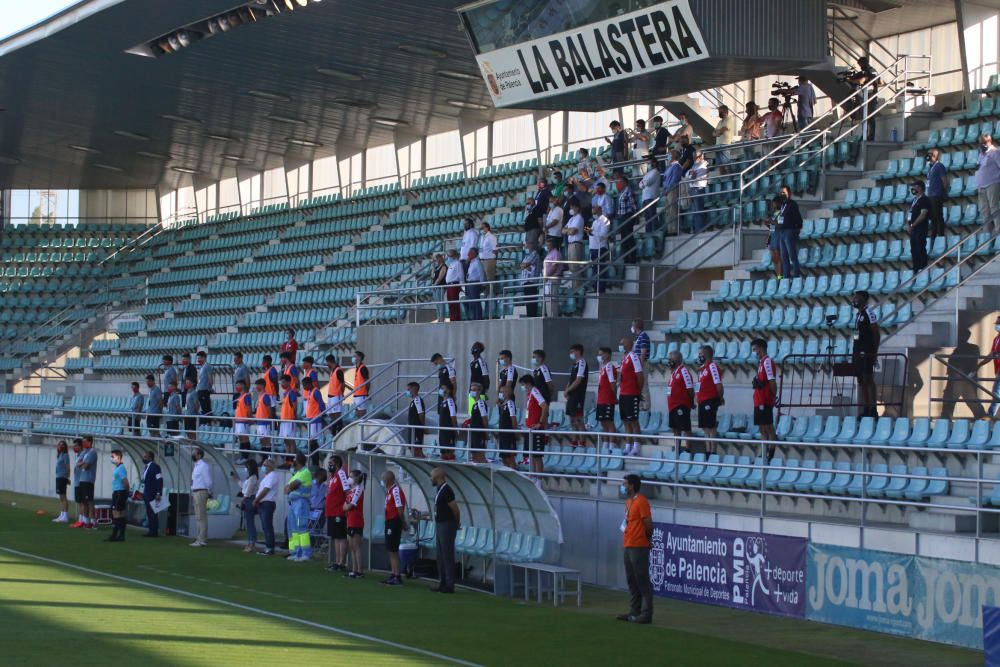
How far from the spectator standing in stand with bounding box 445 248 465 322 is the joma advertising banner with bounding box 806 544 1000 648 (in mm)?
12495

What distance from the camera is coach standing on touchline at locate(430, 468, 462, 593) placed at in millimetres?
17719

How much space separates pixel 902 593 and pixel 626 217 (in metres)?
12.9

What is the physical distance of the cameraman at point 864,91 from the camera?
2532 centimetres

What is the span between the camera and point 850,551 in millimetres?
14750

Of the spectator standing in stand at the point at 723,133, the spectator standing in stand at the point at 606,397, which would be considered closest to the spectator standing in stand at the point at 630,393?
the spectator standing in stand at the point at 606,397

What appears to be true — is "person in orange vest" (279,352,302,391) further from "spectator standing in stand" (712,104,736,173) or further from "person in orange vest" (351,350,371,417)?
"spectator standing in stand" (712,104,736,173)

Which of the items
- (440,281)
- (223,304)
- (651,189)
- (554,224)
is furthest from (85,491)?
(223,304)

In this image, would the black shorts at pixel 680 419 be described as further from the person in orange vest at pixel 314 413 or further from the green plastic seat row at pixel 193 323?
the green plastic seat row at pixel 193 323

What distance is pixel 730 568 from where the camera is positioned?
645 inches

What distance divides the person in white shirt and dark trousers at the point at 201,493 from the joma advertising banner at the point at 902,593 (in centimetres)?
1180

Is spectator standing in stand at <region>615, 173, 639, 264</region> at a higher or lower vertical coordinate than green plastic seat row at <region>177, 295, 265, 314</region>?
higher

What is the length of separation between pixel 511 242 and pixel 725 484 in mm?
13644

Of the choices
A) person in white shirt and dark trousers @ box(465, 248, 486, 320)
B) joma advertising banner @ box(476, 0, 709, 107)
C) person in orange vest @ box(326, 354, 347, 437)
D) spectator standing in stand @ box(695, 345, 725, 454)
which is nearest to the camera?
spectator standing in stand @ box(695, 345, 725, 454)

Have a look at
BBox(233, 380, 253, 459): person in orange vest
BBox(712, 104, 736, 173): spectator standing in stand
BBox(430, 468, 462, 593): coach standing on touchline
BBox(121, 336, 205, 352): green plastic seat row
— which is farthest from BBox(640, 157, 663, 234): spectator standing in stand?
BBox(121, 336, 205, 352): green plastic seat row
